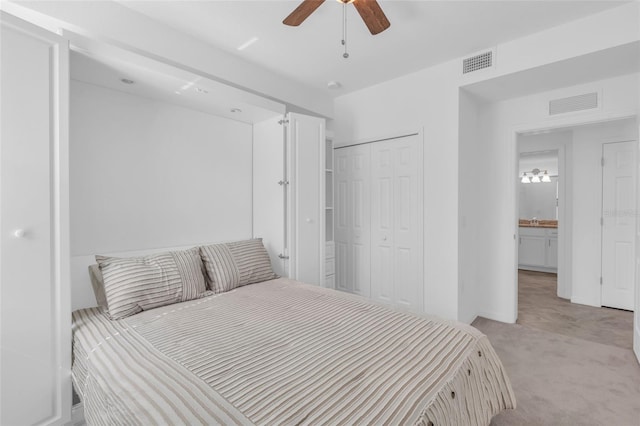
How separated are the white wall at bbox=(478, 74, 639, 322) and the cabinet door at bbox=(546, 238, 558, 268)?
10.2 feet

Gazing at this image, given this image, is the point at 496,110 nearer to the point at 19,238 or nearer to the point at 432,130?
the point at 432,130

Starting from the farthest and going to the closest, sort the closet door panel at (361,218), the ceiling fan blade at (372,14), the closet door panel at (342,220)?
the closet door panel at (342,220), the closet door panel at (361,218), the ceiling fan blade at (372,14)

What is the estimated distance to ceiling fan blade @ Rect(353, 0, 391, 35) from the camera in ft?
5.58

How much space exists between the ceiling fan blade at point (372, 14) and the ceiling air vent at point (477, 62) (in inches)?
54.8

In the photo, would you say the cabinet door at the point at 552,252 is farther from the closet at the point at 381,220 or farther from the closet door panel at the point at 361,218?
the closet door panel at the point at 361,218

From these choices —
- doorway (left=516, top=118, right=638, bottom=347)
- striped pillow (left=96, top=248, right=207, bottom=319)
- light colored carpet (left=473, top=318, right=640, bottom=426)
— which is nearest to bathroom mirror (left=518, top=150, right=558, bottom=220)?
doorway (left=516, top=118, right=638, bottom=347)

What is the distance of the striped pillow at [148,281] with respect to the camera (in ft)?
6.08

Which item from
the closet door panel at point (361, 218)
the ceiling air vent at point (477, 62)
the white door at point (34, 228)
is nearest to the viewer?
the white door at point (34, 228)

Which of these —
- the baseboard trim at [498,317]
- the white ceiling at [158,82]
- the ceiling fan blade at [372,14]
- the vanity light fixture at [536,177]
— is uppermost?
the ceiling fan blade at [372,14]

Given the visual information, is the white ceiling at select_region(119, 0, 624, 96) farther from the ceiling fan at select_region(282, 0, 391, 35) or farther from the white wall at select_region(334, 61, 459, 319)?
the ceiling fan at select_region(282, 0, 391, 35)

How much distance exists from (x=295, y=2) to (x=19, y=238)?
7.09ft

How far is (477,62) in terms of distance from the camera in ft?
9.18

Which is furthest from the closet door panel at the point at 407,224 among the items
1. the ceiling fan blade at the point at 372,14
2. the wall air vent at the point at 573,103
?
the ceiling fan blade at the point at 372,14

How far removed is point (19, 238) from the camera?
1.45m
